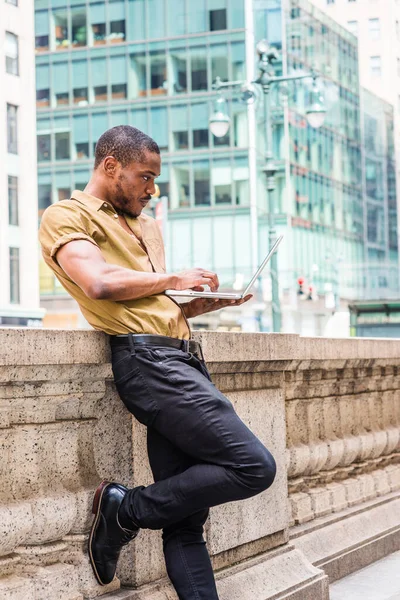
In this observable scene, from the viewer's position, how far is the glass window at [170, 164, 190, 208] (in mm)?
63312

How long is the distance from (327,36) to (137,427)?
74.5 m

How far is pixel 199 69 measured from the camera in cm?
6456

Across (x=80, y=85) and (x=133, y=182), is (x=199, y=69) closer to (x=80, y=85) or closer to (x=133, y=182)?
(x=80, y=85)

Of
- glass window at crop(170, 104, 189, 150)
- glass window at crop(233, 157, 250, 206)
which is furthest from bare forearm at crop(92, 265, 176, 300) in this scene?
glass window at crop(170, 104, 189, 150)

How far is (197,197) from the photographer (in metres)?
63.1

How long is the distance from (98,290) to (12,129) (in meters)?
51.4

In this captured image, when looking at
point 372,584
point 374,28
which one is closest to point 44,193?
point 374,28

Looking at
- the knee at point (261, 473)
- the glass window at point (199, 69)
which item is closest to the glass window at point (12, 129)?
the glass window at point (199, 69)

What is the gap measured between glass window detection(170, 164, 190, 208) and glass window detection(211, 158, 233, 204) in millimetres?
1501

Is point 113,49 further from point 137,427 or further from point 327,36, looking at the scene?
point 137,427

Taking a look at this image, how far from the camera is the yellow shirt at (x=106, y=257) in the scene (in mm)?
3844

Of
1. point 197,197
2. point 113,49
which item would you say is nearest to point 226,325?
point 197,197

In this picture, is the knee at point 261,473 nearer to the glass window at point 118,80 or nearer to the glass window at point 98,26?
the glass window at point 118,80

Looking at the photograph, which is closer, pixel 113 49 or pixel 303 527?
pixel 303 527
